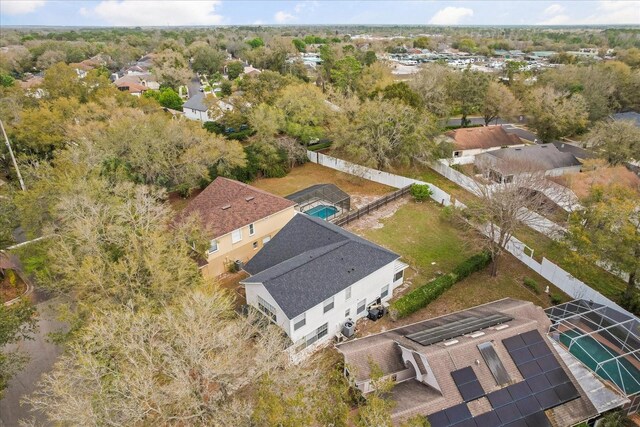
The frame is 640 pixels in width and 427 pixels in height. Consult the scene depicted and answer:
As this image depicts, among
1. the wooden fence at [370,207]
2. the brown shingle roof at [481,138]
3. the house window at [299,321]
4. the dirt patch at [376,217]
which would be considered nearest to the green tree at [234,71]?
the brown shingle roof at [481,138]

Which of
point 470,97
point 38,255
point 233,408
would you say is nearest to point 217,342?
point 233,408

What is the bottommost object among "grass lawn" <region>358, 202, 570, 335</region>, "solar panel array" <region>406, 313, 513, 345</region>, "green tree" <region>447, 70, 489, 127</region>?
"grass lawn" <region>358, 202, 570, 335</region>

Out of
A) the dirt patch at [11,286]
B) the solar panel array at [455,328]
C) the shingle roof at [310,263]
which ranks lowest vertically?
the dirt patch at [11,286]

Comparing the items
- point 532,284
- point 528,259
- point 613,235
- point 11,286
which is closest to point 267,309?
point 532,284

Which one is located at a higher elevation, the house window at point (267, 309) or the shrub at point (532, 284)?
the house window at point (267, 309)

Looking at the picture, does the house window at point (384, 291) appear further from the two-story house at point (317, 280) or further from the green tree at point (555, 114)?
the green tree at point (555, 114)

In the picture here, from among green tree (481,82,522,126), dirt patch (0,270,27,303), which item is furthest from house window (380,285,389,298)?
green tree (481,82,522,126)

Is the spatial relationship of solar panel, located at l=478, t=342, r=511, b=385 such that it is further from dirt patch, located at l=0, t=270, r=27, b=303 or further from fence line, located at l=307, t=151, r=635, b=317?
dirt patch, located at l=0, t=270, r=27, b=303
